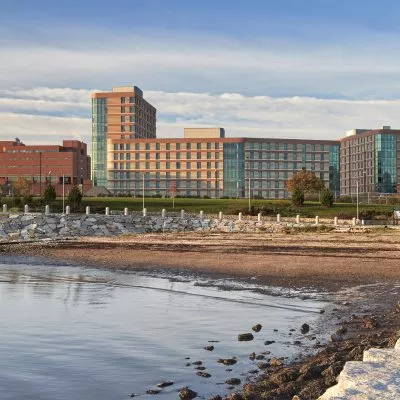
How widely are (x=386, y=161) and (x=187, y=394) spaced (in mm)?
174541

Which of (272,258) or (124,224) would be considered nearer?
(272,258)

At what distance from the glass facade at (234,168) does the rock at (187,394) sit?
176652 millimetres

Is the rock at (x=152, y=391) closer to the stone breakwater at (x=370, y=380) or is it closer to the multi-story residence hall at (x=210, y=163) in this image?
the stone breakwater at (x=370, y=380)

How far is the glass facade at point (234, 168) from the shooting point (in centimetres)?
18738

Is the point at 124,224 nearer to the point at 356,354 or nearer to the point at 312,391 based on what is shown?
the point at 356,354

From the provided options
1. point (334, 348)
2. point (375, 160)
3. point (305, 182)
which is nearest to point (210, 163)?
point (375, 160)

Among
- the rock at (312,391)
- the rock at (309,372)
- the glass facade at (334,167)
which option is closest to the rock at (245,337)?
the rock at (309,372)

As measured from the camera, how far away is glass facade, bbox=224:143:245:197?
187 meters

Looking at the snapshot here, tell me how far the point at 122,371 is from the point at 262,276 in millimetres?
17719

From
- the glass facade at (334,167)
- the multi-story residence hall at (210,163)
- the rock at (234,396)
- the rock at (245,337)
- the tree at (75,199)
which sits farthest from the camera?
the glass facade at (334,167)

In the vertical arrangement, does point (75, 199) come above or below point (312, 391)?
above

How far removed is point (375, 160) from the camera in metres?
179

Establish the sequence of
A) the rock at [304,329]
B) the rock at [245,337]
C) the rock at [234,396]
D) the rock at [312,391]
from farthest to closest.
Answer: the rock at [304,329], the rock at [245,337], the rock at [234,396], the rock at [312,391]

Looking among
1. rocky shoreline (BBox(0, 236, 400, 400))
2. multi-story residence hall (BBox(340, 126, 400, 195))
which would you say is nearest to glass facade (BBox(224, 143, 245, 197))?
multi-story residence hall (BBox(340, 126, 400, 195))
